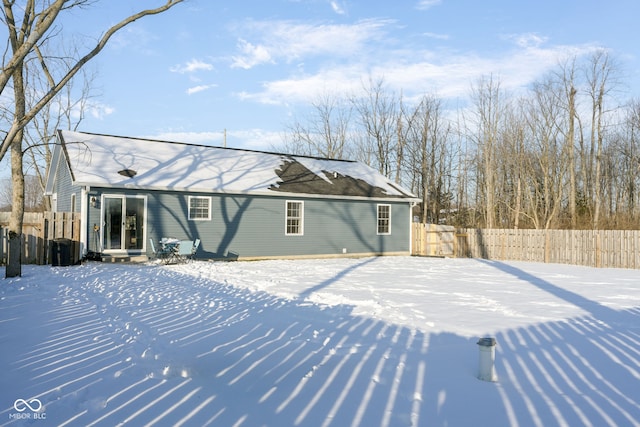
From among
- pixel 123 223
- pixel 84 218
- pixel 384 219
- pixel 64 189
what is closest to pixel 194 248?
pixel 123 223

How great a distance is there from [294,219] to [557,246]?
35.3ft

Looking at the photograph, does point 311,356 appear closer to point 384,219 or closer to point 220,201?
point 220,201

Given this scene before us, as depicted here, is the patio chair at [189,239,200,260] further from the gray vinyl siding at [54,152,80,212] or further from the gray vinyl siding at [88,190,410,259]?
the gray vinyl siding at [54,152,80,212]

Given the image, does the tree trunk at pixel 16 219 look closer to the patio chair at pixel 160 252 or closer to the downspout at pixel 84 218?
the downspout at pixel 84 218

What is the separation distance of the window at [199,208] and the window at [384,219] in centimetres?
781

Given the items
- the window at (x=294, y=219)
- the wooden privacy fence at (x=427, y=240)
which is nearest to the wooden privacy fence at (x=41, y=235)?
the window at (x=294, y=219)

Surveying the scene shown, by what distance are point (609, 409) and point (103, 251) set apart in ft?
47.2

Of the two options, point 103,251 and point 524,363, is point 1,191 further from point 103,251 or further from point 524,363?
point 524,363

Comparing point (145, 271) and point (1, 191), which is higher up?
point (1, 191)

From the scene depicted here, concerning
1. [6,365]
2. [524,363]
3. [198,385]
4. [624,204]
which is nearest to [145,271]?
[6,365]

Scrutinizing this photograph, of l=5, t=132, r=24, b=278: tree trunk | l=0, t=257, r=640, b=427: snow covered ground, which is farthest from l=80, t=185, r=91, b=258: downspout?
l=0, t=257, r=640, b=427: snow covered ground

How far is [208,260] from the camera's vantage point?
647 inches

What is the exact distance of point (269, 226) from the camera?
58.9ft

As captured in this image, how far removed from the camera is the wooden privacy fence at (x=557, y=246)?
17.1 metres
